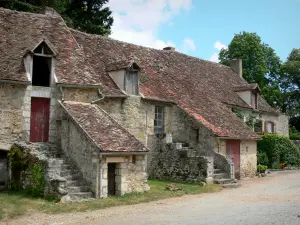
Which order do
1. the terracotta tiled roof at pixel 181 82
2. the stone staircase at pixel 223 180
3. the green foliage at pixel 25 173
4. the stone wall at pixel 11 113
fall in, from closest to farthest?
the green foliage at pixel 25 173, the stone wall at pixel 11 113, the stone staircase at pixel 223 180, the terracotta tiled roof at pixel 181 82

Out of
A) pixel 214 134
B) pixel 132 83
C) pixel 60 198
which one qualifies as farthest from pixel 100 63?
pixel 60 198

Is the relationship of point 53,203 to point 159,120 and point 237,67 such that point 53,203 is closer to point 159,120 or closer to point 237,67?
point 159,120

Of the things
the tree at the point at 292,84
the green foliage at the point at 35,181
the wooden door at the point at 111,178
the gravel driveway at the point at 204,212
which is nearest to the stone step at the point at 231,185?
the gravel driveway at the point at 204,212

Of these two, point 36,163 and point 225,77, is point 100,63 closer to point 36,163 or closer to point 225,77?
point 36,163

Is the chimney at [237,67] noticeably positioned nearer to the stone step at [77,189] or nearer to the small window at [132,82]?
the small window at [132,82]

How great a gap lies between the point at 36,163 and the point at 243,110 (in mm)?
16930

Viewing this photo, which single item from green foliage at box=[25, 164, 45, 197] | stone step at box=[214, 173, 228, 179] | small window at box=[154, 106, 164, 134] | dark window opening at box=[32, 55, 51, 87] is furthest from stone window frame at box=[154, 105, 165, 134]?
green foliage at box=[25, 164, 45, 197]

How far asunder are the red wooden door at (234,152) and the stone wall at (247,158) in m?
0.33

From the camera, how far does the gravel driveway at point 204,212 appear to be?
34.5 feet

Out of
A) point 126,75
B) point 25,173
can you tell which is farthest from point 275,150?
point 25,173

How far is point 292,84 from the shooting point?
1834 inches

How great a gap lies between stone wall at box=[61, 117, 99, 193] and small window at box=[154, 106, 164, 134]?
6.31 m

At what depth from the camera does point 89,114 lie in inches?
617

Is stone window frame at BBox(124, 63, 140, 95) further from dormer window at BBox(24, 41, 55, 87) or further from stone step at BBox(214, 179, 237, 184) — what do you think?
stone step at BBox(214, 179, 237, 184)
